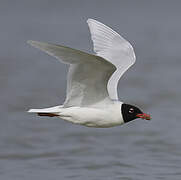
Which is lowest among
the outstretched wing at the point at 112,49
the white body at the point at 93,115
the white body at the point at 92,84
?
the white body at the point at 93,115

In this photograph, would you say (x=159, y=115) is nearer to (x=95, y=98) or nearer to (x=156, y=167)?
(x=156, y=167)

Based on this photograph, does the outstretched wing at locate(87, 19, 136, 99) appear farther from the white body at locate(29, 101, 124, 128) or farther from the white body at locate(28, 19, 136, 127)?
the white body at locate(29, 101, 124, 128)

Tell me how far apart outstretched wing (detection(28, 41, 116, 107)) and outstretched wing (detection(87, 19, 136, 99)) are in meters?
0.58

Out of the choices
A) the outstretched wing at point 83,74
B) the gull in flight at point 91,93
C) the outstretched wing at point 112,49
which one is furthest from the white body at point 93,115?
the outstretched wing at point 112,49

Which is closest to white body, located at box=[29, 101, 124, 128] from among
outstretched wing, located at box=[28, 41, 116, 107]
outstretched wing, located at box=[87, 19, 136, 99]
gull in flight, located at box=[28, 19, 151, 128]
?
gull in flight, located at box=[28, 19, 151, 128]

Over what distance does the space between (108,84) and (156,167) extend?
2.25 meters

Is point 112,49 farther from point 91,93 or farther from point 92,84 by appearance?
point 92,84

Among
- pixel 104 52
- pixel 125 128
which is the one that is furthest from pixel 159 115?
pixel 104 52

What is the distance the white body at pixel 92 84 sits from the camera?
8789mm

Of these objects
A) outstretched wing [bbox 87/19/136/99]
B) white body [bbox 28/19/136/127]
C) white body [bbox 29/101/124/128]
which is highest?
outstretched wing [bbox 87/19/136/99]

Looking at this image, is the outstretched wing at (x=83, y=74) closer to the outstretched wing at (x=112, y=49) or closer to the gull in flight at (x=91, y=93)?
the gull in flight at (x=91, y=93)

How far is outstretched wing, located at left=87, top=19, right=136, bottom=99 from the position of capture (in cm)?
1027

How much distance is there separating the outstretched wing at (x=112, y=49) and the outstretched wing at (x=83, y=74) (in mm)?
578

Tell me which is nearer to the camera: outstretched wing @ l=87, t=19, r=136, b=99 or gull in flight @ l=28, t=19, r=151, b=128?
gull in flight @ l=28, t=19, r=151, b=128
